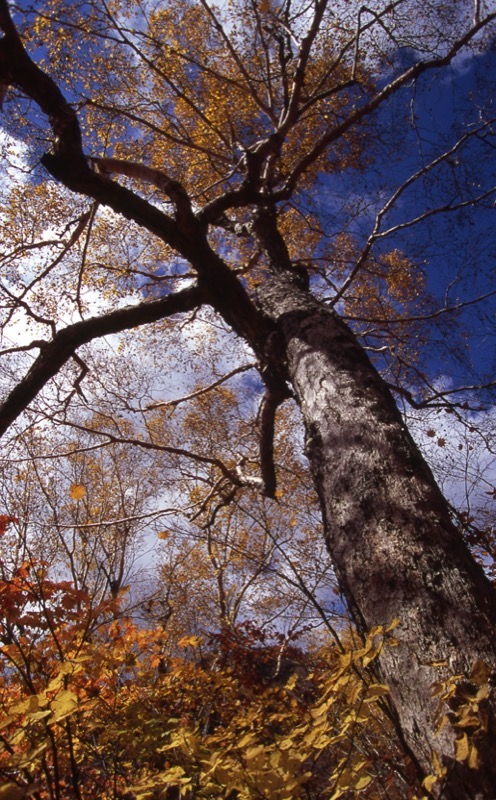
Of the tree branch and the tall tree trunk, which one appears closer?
the tall tree trunk

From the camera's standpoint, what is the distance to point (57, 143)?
3426 millimetres

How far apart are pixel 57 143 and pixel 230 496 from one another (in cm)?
346

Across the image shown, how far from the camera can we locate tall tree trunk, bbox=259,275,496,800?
49.4 inches

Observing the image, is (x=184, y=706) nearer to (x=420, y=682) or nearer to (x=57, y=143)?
(x=420, y=682)

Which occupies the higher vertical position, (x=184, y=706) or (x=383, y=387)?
(x=383, y=387)

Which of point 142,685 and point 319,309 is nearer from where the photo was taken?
point 319,309

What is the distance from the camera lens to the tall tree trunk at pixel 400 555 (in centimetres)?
125

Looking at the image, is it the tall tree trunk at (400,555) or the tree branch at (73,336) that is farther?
the tree branch at (73,336)

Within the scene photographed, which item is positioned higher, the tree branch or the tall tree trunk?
the tree branch

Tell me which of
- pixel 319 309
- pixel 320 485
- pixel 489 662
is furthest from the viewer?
pixel 319 309

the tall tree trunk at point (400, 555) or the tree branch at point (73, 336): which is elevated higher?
the tree branch at point (73, 336)

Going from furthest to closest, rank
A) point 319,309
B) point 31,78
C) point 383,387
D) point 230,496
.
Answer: point 230,496 < point 31,78 < point 319,309 < point 383,387

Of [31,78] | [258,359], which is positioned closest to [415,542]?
[258,359]

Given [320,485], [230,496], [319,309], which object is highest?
[319,309]
